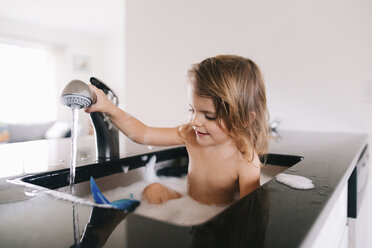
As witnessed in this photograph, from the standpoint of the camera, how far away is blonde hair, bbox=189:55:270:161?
78cm

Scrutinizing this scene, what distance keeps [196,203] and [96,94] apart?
17.3 inches

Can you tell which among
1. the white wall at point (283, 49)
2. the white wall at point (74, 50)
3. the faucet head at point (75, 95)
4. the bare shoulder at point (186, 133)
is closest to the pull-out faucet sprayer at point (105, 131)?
the faucet head at point (75, 95)

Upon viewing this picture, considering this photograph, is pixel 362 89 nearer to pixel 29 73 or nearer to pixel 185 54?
pixel 185 54

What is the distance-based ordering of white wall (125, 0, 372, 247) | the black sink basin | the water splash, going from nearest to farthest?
the black sink basin, the water splash, white wall (125, 0, 372, 247)

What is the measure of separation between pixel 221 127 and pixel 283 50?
39.8 inches

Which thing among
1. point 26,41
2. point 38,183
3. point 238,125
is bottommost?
point 38,183

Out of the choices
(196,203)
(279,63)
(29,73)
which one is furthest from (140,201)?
(29,73)

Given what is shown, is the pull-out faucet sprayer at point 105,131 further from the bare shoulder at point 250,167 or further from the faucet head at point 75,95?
the bare shoulder at point 250,167

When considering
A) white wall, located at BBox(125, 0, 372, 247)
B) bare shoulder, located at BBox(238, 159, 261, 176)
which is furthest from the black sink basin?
white wall, located at BBox(125, 0, 372, 247)

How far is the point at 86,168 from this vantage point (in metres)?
0.76

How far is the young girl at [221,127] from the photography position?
789 mm

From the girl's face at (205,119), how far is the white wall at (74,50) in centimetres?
477

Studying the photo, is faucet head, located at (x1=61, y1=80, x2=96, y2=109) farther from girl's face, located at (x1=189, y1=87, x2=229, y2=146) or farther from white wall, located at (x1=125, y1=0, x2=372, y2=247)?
white wall, located at (x1=125, y1=0, x2=372, y2=247)

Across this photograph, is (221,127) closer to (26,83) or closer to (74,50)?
(26,83)
